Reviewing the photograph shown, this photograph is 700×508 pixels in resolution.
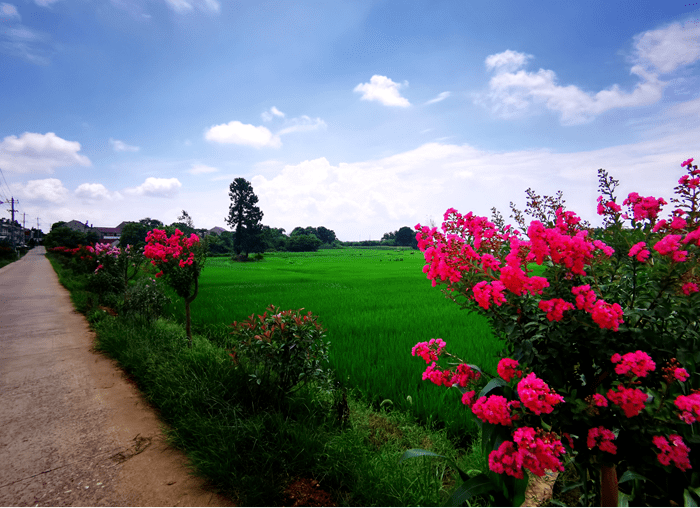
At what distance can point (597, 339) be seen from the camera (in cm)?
165

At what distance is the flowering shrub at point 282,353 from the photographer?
130 inches

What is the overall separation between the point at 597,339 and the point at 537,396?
448 millimetres

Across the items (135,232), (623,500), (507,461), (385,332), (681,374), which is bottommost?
(385,332)

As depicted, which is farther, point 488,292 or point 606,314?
point 488,292

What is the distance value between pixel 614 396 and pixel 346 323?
19.9 feet

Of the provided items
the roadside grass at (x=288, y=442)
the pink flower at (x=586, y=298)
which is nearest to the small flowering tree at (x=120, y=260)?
the roadside grass at (x=288, y=442)

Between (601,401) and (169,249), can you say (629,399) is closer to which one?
(601,401)

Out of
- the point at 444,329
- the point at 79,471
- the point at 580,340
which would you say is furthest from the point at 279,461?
the point at 444,329

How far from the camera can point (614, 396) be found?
153cm

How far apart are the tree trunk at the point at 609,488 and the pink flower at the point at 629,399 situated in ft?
2.35

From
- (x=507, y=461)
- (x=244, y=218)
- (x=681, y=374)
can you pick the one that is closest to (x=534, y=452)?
(x=507, y=461)

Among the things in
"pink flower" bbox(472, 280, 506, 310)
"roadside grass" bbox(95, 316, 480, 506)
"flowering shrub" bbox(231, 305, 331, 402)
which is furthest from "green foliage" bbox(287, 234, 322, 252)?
"pink flower" bbox(472, 280, 506, 310)

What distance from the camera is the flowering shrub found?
329 cm

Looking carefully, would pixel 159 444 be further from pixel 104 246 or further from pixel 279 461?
pixel 104 246
